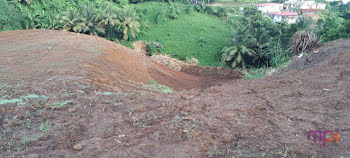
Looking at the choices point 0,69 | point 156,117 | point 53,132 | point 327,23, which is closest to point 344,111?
point 156,117

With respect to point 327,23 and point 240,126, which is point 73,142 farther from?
point 327,23

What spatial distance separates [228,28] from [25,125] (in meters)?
22.4

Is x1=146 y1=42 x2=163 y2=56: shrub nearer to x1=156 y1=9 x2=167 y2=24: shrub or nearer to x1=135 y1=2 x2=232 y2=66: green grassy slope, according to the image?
x1=135 y1=2 x2=232 y2=66: green grassy slope

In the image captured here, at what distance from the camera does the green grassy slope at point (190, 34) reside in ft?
64.3

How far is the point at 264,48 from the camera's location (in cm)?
1599

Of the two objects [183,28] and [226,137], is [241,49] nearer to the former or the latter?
[183,28]

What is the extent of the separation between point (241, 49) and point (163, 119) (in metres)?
13.1

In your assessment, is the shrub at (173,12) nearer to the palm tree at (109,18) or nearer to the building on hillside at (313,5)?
the palm tree at (109,18)

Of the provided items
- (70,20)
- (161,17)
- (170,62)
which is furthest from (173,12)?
A: (70,20)

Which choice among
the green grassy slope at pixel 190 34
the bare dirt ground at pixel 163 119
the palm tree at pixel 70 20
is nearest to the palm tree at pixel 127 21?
the green grassy slope at pixel 190 34

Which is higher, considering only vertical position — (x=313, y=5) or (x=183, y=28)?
(x=313, y=5)

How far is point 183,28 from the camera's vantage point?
76.7 feet

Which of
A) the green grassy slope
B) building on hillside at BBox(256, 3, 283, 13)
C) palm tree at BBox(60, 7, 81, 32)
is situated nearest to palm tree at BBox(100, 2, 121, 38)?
palm tree at BBox(60, 7, 81, 32)

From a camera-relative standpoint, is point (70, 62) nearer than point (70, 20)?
Yes
